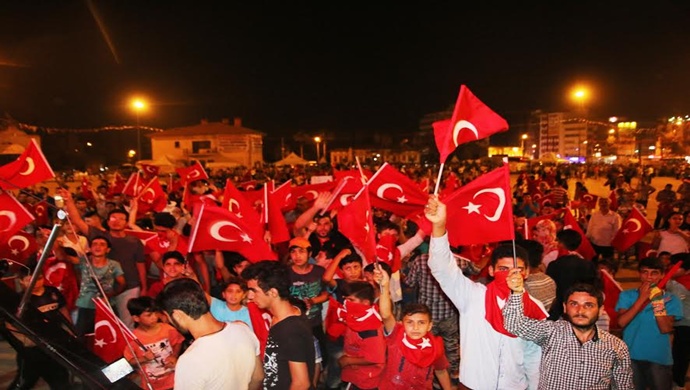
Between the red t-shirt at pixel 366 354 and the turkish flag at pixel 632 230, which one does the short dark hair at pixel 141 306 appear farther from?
the turkish flag at pixel 632 230

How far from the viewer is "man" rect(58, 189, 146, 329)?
6.48 m

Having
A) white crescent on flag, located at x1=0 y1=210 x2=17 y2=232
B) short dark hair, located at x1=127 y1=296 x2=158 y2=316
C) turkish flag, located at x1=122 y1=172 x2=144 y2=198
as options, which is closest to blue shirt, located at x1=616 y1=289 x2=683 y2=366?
short dark hair, located at x1=127 y1=296 x2=158 y2=316

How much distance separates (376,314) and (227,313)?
51.6 inches

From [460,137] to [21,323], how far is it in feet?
9.79

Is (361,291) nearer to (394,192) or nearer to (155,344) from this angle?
(155,344)

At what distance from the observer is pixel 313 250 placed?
7641 mm

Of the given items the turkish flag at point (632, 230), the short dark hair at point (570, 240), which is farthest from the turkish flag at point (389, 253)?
the turkish flag at point (632, 230)

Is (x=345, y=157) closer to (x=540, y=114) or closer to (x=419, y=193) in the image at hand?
(x=540, y=114)

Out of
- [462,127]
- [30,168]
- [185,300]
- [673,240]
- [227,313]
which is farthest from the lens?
[673,240]

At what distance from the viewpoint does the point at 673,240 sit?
26.2 feet

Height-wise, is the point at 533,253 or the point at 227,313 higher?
the point at 533,253

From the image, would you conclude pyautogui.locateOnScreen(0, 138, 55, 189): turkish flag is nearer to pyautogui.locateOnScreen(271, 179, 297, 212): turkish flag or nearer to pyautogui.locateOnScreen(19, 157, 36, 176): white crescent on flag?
pyautogui.locateOnScreen(19, 157, 36, 176): white crescent on flag

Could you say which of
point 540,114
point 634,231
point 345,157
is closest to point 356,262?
point 634,231

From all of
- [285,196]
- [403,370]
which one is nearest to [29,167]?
[285,196]
